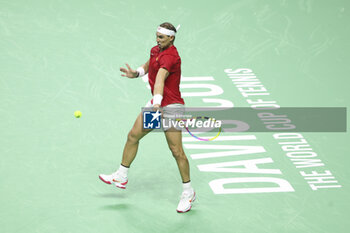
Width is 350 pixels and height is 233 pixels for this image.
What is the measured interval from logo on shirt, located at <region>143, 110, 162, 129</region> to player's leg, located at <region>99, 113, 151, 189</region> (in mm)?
168

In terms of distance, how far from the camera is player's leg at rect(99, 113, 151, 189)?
662cm

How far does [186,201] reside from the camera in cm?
654

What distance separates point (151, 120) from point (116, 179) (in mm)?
867

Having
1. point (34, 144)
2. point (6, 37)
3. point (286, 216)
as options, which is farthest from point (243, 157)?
point (6, 37)

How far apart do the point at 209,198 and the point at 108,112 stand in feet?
7.67

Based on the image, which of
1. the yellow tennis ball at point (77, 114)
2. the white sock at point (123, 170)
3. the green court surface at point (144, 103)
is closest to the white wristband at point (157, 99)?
the white sock at point (123, 170)

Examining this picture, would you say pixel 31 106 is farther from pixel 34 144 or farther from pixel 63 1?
pixel 63 1

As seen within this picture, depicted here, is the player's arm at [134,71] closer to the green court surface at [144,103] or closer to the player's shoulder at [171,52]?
the player's shoulder at [171,52]

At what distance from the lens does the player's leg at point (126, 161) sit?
6617mm

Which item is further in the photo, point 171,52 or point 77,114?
point 77,114

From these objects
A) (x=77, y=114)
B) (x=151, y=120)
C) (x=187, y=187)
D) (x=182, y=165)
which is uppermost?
(x=151, y=120)

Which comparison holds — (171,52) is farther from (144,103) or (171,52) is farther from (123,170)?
(144,103)

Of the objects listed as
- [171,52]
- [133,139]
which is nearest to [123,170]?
[133,139]

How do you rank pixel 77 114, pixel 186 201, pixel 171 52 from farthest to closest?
pixel 77 114 → pixel 186 201 → pixel 171 52
